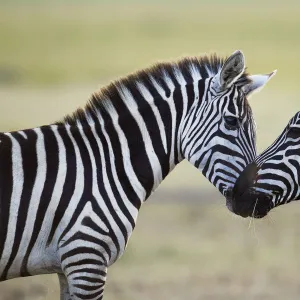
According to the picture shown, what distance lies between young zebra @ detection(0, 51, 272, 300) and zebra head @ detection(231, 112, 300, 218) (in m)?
0.21

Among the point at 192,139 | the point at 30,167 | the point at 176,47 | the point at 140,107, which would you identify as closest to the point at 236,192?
the point at 192,139

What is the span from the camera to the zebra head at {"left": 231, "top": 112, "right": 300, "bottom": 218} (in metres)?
4.93

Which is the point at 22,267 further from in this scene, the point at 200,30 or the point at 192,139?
the point at 200,30

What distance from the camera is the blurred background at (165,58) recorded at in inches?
350

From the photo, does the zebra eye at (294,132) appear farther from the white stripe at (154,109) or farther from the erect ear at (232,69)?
the white stripe at (154,109)

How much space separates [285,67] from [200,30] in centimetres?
108

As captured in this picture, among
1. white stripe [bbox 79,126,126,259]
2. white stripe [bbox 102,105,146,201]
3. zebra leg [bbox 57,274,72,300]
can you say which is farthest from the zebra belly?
white stripe [bbox 102,105,146,201]

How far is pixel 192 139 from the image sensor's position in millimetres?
4754

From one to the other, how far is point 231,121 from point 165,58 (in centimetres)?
430

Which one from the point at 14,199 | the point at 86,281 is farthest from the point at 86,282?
the point at 14,199

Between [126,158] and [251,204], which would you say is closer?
[126,158]

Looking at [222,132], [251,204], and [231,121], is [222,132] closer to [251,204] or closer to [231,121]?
[231,121]

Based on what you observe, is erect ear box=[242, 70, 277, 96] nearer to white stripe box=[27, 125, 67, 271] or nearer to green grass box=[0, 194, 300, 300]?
white stripe box=[27, 125, 67, 271]

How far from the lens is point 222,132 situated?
475 centimetres
